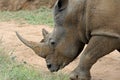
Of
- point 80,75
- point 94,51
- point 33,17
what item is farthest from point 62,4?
point 33,17

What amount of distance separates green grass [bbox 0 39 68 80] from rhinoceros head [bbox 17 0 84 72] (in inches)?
7.1

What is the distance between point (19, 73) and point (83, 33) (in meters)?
0.95

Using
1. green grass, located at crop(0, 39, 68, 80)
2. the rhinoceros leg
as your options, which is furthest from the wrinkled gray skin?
green grass, located at crop(0, 39, 68, 80)

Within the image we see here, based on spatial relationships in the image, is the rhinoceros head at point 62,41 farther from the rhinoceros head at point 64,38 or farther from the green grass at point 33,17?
the green grass at point 33,17

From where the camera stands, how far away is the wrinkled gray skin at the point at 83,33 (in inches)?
177

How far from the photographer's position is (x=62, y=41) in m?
5.11

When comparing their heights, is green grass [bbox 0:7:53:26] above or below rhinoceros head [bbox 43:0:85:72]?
below

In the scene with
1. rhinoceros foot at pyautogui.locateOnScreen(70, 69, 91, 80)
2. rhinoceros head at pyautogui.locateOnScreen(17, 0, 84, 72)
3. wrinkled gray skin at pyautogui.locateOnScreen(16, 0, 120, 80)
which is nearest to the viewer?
wrinkled gray skin at pyautogui.locateOnScreen(16, 0, 120, 80)

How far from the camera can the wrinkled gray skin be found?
4.50 metres

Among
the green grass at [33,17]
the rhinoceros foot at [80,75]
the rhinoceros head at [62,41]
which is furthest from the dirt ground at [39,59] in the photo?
the green grass at [33,17]

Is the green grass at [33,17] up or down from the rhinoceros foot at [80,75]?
down

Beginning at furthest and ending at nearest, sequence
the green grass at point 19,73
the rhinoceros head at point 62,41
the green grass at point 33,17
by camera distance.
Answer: the green grass at point 33,17, the green grass at point 19,73, the rhinoceros head at point 62,41

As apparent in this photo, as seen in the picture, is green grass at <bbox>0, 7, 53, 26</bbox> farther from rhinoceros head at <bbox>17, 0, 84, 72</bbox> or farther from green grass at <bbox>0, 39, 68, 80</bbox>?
rhinoceros head at <bbox>17, 0, 84, 72</bbox>

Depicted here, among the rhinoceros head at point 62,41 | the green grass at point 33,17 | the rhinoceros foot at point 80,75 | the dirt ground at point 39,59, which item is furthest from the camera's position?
the green grass at point 33,17
